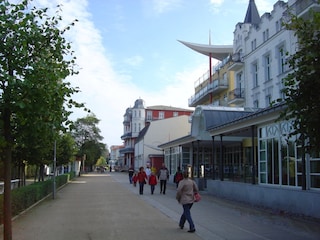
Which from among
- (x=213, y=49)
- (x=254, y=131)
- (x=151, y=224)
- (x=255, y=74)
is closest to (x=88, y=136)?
(x=213, y=49)

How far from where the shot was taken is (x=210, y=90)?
4759cm

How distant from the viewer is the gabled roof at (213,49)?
171 ft

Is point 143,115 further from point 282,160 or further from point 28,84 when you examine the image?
point 28,84

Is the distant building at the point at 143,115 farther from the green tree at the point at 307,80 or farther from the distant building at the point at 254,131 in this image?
the green tree at the point at 307,80

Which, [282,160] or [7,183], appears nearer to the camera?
[7,183]

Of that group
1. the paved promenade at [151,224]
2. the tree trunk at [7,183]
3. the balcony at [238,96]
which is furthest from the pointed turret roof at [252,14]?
the tree trunk at [7,183]

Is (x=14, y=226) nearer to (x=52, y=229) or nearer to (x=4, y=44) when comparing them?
(x=52, y=229)

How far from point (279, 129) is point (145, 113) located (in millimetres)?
76271

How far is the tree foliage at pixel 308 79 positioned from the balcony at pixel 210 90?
124 ft

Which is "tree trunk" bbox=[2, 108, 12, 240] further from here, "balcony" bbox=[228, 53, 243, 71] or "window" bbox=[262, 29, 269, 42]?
"balcony" bbox=[228, 53, 243, 71]

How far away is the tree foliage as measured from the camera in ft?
22.6

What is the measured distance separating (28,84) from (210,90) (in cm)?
4203

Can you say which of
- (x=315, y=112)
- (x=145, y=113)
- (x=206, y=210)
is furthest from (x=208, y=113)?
(x=145, y=113)

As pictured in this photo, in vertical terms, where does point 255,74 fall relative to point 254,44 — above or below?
below
